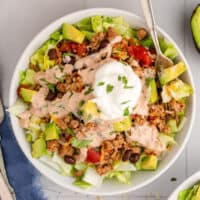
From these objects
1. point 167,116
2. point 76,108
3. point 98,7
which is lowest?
point 167,116

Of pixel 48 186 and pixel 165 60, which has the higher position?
pixel 165 60

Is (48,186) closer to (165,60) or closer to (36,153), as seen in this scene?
(36,153)

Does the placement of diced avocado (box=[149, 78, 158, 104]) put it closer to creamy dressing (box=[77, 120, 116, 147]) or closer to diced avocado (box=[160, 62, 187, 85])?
diced avocado (box=[160, 62, 187, 85])

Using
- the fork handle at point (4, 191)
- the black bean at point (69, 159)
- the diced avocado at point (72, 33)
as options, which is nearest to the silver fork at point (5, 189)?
the fork handle at point (4, 191)

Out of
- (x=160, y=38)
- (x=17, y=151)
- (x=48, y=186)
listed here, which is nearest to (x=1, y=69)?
(x=17, y=151)

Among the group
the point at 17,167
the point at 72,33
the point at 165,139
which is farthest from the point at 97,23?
the point at 17,167

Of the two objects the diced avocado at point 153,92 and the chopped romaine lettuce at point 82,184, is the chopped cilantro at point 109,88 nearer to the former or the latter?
the diced avocado at point 153,92

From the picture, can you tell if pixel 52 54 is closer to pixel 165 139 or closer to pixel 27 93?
pixel 27 93
